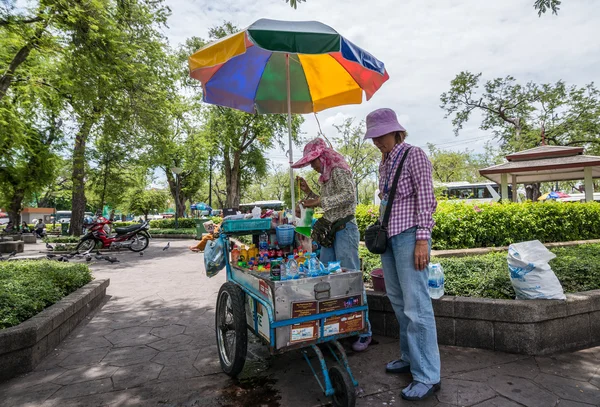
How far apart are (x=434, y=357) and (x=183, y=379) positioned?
204cm

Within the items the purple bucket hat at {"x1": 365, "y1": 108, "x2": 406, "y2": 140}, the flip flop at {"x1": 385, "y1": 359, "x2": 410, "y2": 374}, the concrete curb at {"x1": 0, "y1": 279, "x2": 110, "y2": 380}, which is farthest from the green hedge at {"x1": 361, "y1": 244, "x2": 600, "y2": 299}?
the concrete curb at {"x1": 0, "y1": 279, "x2": 110, "y2": 380}

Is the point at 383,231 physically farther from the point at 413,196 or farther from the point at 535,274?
the point at 535,274

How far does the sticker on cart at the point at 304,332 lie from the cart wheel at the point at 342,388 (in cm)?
25

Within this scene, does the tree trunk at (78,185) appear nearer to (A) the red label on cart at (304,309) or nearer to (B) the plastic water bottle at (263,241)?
(B) the plastic water bottle at (263,241)

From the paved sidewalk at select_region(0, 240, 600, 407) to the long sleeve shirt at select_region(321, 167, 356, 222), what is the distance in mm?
1321

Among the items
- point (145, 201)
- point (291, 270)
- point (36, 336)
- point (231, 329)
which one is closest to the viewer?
point (291, 270)

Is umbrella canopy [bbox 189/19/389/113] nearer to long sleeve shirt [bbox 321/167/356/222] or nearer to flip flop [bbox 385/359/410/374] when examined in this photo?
long sleeve shirt [bbox 321/167/356/222]

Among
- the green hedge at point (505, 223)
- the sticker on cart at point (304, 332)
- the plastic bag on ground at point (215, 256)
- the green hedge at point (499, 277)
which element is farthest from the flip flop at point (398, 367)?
the green hedge at point (505, 223)

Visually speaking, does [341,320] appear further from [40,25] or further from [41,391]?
[40,25]

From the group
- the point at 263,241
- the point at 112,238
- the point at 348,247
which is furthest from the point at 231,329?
the point at 112,238

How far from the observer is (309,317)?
236 centimetres

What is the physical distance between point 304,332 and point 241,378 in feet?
3.01

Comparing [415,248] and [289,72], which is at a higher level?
[289,72]

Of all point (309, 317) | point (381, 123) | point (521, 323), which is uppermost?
point (381, 123)
